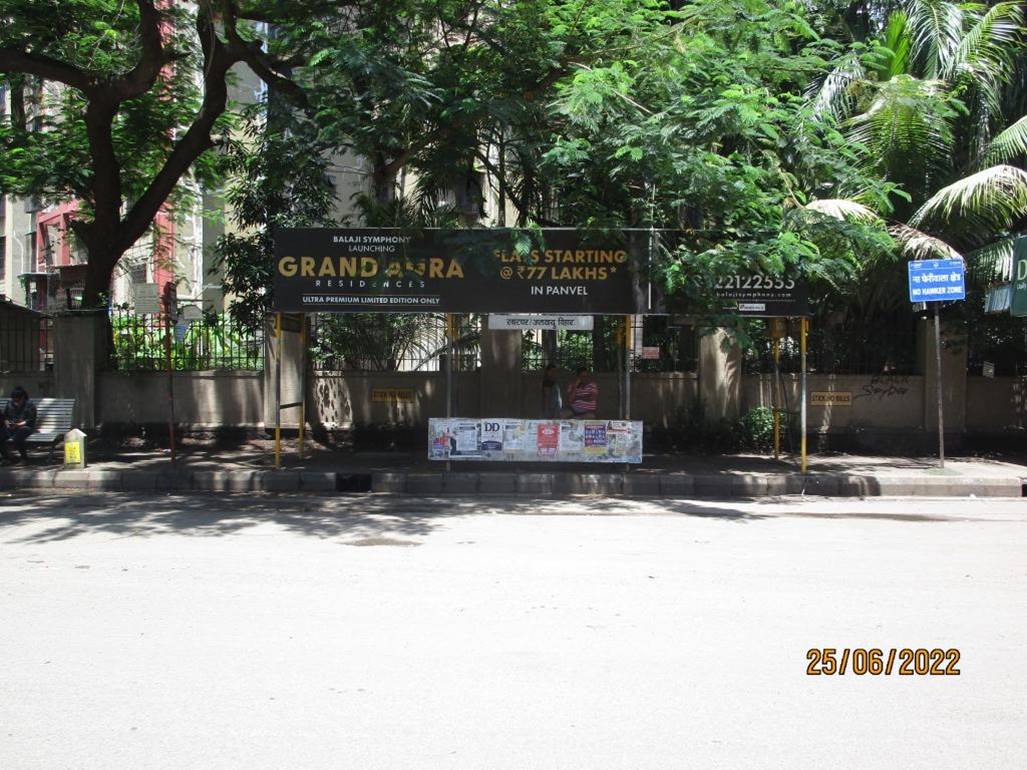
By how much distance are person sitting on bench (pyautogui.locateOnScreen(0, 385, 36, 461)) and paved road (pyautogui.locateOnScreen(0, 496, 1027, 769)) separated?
5.20 metres

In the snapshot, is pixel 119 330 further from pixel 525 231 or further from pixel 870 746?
pixel 870 746

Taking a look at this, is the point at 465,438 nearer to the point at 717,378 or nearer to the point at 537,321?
the point at 537,321

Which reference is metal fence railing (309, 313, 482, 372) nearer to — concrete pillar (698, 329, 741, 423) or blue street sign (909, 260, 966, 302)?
concrete pillar (698, 329, 741, 423)

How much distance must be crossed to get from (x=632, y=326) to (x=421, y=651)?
439 inches

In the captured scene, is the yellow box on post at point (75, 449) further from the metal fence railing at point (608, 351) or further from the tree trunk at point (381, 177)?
the metal fence railing at point (608, 351)

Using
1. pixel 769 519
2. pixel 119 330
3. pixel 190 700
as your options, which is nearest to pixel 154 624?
A: pixel 190 700

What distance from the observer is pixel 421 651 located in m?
5.13

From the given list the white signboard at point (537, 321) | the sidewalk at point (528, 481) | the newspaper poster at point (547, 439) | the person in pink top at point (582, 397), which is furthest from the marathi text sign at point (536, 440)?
the white signboard at point (537, 321)

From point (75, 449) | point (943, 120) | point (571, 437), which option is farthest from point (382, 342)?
point (943, 120)

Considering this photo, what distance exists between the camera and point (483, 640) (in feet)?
17.5

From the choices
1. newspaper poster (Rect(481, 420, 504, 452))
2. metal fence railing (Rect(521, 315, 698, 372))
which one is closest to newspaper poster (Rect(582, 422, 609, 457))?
newspaper poster (Rect(481, 420, 504, 452))

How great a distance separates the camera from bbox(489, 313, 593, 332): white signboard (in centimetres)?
1284
